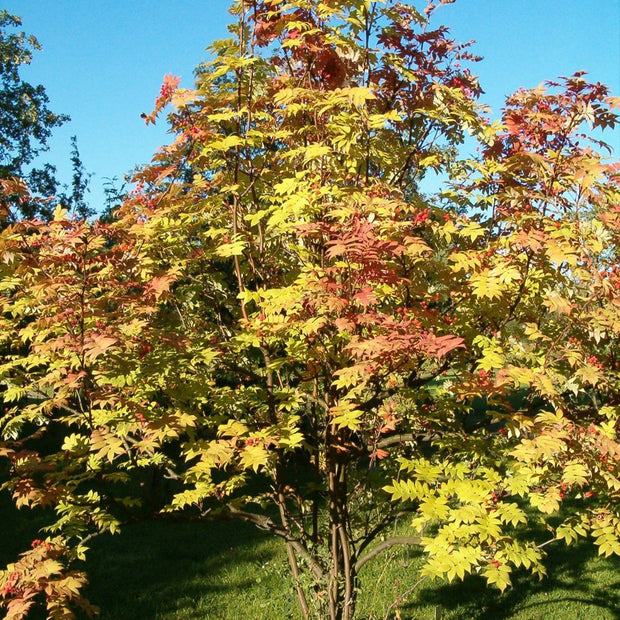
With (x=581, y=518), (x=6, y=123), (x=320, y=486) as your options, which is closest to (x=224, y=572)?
(x=320, y=486)

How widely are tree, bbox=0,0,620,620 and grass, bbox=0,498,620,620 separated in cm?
231

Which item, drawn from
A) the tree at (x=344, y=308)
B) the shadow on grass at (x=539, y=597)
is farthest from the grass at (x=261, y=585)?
the tree at (x=344, y=308)

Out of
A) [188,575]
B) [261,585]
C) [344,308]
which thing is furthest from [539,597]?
[344,308]

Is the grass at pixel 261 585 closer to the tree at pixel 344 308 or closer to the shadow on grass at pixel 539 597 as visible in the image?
the shadow on grass at pixel 539 597

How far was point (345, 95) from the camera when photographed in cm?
384

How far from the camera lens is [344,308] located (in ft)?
12.0

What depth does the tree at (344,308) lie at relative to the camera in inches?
140

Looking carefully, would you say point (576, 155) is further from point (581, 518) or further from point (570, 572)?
point (570, 572)

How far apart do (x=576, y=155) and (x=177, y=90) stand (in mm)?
3123

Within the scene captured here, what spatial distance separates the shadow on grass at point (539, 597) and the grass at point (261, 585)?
0.04 feet

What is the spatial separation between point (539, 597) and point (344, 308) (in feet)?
21.6

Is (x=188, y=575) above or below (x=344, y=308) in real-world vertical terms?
below

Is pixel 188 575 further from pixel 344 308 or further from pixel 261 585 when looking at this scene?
pixel 344 308

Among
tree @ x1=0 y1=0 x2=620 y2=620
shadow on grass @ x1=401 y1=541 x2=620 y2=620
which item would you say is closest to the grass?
shadow on grass @ x1=401 y1=541 x2=620 y2=620
